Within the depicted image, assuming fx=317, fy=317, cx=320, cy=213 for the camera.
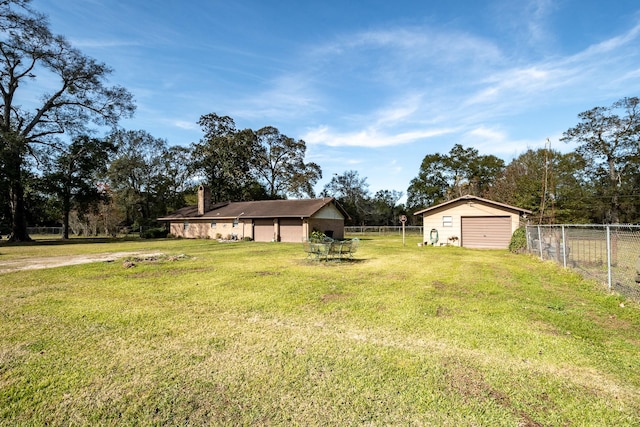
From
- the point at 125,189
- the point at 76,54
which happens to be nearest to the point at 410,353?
the point at 76,54

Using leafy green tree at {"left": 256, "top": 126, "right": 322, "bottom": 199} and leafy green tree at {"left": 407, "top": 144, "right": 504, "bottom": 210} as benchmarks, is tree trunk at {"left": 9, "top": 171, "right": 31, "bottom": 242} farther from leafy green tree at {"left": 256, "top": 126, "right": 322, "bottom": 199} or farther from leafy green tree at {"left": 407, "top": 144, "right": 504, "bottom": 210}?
leafy green tree at {"left": 407, "top": 144, "right": 504, "bottom": 210}

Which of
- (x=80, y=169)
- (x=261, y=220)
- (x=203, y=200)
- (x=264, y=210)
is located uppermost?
(x=80, y=169)

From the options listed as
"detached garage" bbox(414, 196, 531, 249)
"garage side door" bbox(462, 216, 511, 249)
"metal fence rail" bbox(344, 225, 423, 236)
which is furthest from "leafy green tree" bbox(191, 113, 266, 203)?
"garage side door" bbox(462, 216, 511, 249)

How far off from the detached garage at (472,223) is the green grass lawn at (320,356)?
1394 centimetres

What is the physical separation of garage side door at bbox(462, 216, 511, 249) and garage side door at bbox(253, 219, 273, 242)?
15858 mm

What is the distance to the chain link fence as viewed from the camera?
702cm

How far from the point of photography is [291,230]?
27.5 metres

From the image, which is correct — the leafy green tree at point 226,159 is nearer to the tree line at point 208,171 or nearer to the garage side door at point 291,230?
the tree line at point 208,171

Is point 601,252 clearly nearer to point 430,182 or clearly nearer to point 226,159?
point 226,159

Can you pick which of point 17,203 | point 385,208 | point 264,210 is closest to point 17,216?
point 17,203

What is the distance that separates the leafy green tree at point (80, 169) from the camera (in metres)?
30.8

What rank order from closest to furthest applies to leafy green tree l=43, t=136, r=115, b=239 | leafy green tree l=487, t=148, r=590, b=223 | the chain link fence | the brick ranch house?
the chain link fence → the brick ranch house → leafy green tree l=43, t=136, r=115, b=239 → leafy green tree l=487, t=148, r=590, b=223

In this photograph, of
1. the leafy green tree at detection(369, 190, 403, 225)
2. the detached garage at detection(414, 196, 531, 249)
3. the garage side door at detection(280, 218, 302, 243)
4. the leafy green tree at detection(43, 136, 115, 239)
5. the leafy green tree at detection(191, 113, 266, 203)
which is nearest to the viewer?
the detached garage at detection(414, 196, 531, 249)

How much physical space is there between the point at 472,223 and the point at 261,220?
57.2 ft
